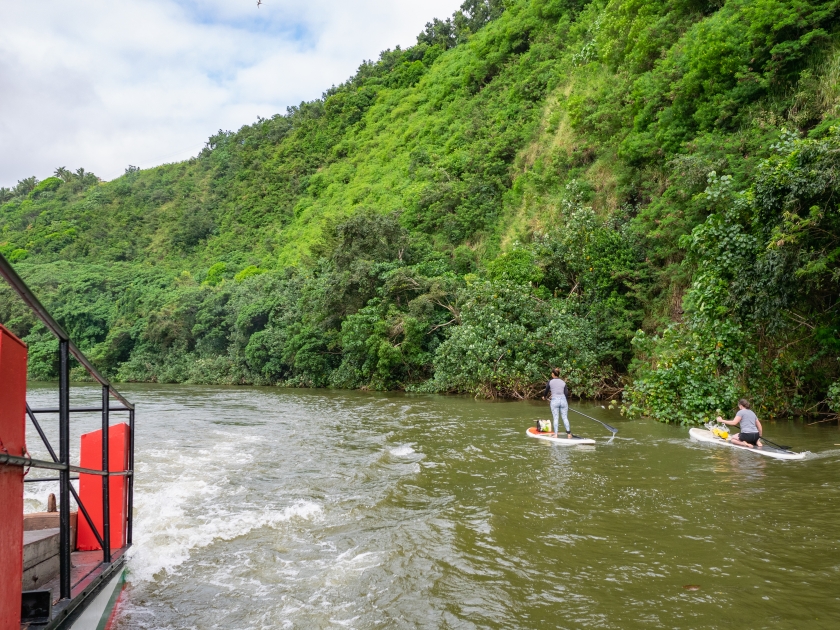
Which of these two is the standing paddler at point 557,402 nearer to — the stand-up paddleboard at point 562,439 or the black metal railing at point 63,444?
the stand-up paddleboard at point 562,439

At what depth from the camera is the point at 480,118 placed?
132 feet

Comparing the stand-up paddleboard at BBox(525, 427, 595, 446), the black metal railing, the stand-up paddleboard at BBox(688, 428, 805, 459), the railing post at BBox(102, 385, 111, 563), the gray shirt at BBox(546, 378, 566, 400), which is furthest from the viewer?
the gray shirt at BBox(546, 378, 566, 400)

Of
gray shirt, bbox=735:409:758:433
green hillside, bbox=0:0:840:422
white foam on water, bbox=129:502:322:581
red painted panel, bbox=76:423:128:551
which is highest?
green hillside, bbox=0:0:840:422

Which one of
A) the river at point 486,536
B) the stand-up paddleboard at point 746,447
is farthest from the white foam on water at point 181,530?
the stand-up paddleboard at point 746,447

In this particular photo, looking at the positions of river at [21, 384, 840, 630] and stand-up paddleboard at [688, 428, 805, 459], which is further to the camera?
stand-up paddleboard at [688, 428, 805, 459]

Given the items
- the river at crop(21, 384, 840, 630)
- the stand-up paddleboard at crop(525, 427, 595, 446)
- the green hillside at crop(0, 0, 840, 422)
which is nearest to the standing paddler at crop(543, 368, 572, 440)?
the stand-up paddleboard at crop(525, 427, 595, 446)

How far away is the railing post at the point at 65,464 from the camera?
3.50 m

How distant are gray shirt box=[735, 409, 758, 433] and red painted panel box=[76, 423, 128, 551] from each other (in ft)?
33.0

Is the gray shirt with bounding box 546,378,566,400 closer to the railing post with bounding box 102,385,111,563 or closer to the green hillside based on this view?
the green hillside

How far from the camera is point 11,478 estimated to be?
2.88 metres

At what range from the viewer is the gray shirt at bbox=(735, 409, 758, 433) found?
1051cm

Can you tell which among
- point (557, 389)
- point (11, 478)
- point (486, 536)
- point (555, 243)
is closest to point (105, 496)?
point (11, 478)

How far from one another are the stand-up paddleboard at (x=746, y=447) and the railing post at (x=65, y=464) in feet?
33.5

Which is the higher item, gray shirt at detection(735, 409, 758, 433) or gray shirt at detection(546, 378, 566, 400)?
gray shirt at detection(546, 378, 566, 400)
